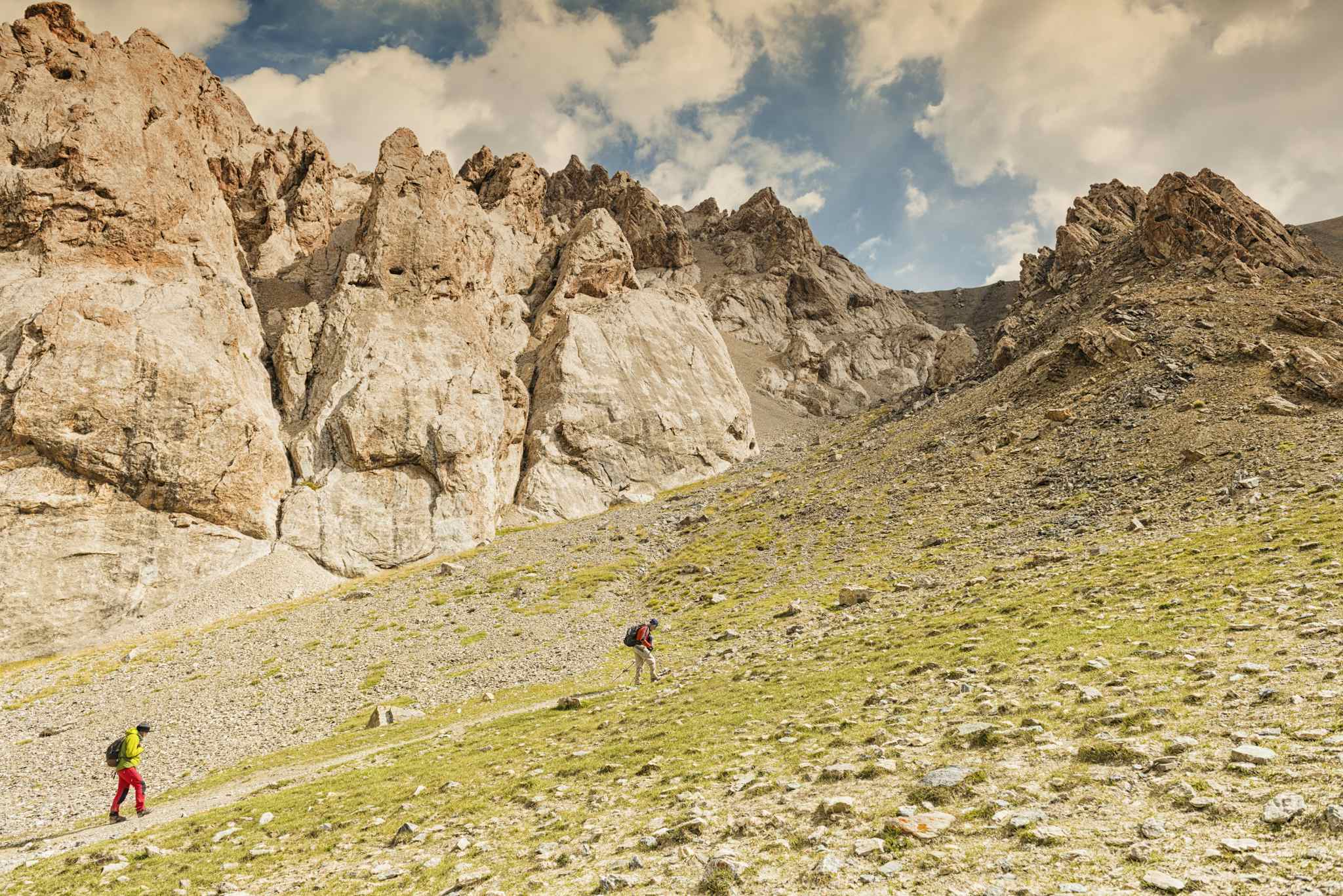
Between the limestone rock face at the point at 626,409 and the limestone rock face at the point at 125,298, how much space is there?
42.0m

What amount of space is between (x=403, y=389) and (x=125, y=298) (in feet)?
110

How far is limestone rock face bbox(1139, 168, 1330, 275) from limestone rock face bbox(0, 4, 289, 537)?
125m

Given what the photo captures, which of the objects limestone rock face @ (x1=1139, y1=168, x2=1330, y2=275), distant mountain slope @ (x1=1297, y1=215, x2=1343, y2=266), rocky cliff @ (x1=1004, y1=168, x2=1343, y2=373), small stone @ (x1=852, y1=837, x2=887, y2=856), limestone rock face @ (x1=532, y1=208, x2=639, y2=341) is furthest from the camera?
distant mountain slope @ (x1=1297, y1=215, x2=1343, y2=266)

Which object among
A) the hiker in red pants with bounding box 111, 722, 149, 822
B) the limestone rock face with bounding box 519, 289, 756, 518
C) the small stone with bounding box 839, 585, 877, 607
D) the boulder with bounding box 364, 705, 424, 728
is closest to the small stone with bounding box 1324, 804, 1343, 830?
the hiker in red pants with bounding box 111, 722, 149, 822

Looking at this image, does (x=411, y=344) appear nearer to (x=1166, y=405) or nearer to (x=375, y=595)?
(x=375, y=595)

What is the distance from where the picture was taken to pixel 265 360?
98812 millimetres

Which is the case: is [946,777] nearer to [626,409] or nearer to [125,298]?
[125,298]

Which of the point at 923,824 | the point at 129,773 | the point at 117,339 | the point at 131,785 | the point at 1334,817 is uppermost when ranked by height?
the point at 117,339

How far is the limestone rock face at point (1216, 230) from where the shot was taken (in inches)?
3110

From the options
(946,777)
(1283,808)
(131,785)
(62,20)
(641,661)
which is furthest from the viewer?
(62,20)

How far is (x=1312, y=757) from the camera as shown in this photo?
8.90m

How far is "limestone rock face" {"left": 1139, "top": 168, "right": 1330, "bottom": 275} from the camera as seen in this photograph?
79.0m

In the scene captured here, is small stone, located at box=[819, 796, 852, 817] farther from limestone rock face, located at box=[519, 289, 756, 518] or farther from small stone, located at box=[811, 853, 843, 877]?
limestone rock face, located at box=[519, 289, 756, 518]

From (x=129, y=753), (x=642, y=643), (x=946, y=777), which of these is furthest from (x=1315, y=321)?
(x=129, y=753)
